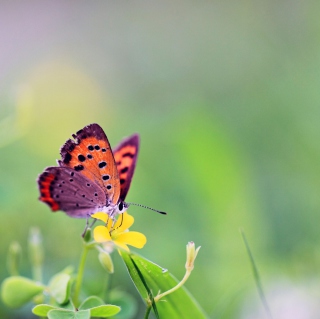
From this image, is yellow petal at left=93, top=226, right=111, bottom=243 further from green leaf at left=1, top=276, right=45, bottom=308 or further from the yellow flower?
green leaf at left=1, top=276, right=45, bottom=308

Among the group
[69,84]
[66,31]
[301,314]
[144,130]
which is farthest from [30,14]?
[301,314]

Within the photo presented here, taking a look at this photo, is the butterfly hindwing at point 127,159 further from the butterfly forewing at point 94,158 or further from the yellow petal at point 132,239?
the yellow petal at point 132,239

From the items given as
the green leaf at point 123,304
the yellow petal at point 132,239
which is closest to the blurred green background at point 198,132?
the green leaf at point 123,304

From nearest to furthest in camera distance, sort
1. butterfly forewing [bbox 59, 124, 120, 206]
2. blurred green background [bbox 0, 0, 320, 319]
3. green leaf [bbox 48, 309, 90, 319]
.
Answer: green leaf [bbox 48, 309, 90, 319], butterfly forewing [bbox 59, 124, 120, 206], blurred green background [bbox 0, 0, 320, 319]

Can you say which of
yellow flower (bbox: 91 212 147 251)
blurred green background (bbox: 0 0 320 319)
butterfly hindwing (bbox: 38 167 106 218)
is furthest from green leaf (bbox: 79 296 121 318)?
blurred green background (bbox: 0 0 320 319)

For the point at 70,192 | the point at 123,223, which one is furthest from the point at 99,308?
the point at 70,192

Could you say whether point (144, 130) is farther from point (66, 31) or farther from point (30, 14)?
point (30, 14)
